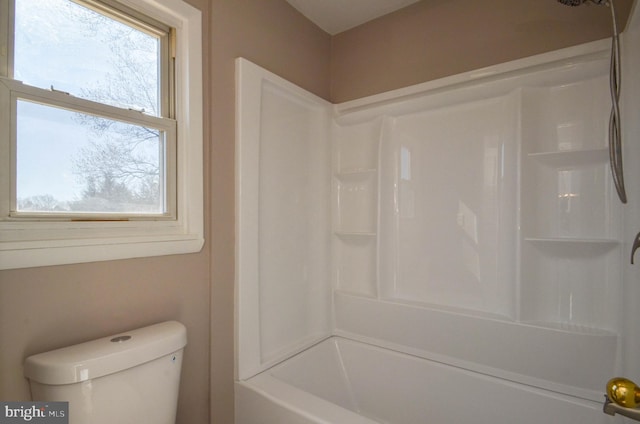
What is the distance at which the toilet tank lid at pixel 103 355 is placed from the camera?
85 cm

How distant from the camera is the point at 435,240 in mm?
1814

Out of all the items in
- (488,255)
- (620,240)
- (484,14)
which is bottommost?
(488,255)

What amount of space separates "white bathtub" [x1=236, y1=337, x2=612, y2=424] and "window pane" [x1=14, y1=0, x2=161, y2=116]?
4.56 feet

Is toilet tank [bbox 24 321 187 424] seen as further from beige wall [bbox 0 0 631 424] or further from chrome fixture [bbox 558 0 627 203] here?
chrome fixture [bbox 558 0 627 203]

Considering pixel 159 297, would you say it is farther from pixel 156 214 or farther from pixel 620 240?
pixel 620 240

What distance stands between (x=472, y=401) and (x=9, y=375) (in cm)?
190

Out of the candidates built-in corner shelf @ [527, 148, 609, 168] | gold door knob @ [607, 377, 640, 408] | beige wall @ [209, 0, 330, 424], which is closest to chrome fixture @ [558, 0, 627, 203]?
built-in corner shelf @ [527, 148, 609, 168]

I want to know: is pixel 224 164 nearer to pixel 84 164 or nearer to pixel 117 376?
pixel 84 164

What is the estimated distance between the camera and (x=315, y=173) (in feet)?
6.73

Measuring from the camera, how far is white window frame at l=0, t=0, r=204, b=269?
0.91 meters

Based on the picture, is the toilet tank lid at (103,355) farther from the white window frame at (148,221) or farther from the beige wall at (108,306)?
the white window frame at (148,221)

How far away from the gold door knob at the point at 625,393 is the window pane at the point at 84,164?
1562 mm

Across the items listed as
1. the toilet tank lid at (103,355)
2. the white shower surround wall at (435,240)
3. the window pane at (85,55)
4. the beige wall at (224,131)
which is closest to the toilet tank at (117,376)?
the toilet tank lid at (103,355)

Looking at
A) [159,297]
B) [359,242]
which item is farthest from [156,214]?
[359,242]
